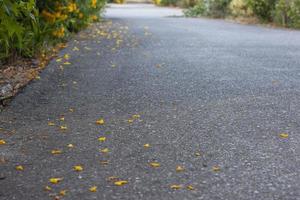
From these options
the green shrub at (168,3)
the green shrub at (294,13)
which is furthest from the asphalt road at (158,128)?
the green shrub at (168,3)

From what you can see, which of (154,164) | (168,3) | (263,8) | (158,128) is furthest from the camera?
(168,3)

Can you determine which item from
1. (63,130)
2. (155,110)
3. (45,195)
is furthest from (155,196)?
(155,110)

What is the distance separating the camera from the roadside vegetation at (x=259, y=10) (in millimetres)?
13587

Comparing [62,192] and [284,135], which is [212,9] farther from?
[62,192]

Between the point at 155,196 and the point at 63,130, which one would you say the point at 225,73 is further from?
the point at 155,196

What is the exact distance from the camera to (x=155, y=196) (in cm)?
333

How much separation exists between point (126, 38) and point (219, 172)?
7.74 metres

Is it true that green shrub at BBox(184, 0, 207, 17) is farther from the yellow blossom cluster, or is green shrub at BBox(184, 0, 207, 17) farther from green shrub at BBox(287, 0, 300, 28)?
the yellow blossom cluster

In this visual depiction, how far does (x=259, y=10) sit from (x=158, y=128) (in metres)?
10.9

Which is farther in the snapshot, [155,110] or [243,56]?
[243,56]

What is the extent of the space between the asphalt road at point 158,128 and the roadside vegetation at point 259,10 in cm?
524

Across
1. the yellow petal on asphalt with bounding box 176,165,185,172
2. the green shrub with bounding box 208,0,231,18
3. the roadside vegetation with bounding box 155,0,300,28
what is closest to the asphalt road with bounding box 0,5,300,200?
the yellow petal on asphalt with bounding box 176,165,185,172

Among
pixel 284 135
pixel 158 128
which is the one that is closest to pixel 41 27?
pixel 158 128

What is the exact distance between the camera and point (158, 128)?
480 cm
